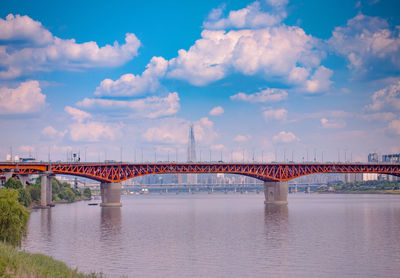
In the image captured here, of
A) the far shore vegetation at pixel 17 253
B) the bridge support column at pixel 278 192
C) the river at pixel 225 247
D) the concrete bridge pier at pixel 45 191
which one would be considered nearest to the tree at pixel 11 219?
the far shore vegetation at pixel 17 253

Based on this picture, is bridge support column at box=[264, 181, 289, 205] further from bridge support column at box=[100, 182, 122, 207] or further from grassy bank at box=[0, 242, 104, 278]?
grassy bank at box=[0, 242, 104, 278]

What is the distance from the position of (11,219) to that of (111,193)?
382ft

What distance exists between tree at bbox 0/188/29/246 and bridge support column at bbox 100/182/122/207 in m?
112

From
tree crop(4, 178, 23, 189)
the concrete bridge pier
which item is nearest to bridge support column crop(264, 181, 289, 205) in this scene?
the concrete bridge pier

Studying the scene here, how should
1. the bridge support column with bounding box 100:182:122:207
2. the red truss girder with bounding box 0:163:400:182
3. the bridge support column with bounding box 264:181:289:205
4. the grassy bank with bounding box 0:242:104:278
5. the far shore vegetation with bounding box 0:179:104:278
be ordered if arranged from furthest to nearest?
the bridge support column with bounding box 264:181:289:205 < the bridge support column with bounding box 100:182:122:207 < the red truss girder with bounding box 0:163:400:182 < the far shore vegetation with bounding box 0:179:104:278 < the grassy bank with bounding box 0:242:104:278

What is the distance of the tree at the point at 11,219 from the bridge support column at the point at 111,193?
111939mm

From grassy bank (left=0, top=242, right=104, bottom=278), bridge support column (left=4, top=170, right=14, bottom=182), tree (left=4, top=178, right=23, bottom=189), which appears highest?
bridge support column (left=4, top=170, right=14, bottom=182)

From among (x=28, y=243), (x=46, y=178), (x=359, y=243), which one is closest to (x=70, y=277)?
(x=28, y=243)

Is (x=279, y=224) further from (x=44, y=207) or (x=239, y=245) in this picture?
(x=44, y=207)

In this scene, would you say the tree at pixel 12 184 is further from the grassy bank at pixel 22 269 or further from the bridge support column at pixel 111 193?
the grassy bank at pixel 22 269

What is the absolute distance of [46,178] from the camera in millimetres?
168875

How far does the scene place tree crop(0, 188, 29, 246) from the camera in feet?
204

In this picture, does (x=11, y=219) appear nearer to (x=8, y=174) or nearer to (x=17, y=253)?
(x=17, y=253)

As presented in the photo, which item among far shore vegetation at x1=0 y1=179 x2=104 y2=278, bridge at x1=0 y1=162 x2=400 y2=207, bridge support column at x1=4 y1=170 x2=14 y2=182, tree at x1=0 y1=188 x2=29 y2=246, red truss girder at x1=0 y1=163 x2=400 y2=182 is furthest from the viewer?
red truss girder at x1=0 y1=163 x2=400 y2=182
